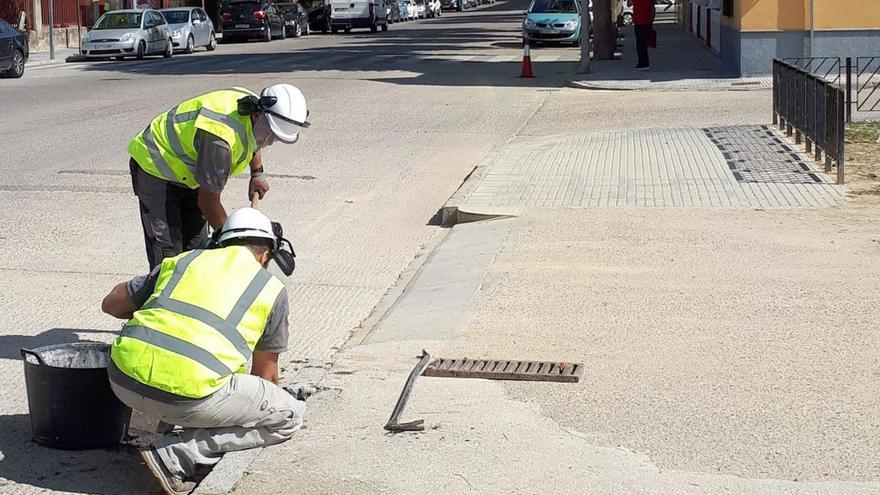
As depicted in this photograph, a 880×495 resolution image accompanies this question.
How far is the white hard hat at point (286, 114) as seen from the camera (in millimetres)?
6277

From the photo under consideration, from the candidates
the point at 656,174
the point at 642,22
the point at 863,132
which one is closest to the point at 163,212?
the point at 656,174

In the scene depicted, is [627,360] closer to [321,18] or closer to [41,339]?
[41,339]

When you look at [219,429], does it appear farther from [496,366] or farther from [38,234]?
[38,234]

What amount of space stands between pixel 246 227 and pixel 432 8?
237 feet

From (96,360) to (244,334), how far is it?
41.0 inches

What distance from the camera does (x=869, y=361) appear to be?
22.0 feet

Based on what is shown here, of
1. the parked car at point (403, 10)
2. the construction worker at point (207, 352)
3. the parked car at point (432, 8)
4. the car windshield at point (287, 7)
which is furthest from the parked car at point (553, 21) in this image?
the parked car at point (432, 8)

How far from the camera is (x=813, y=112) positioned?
14.0 metres

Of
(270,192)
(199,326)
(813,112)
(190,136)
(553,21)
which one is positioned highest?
(553,21)

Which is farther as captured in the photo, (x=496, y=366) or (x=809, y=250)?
(x=809, y=250)

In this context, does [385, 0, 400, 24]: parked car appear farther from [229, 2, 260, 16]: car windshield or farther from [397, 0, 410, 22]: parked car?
[229, 2, 260, 16]: car windshield

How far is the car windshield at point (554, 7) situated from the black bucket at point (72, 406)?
3444cm

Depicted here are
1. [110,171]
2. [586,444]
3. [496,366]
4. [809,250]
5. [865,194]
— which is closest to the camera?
[586,444]

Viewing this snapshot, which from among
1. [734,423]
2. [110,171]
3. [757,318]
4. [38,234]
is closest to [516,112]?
[110,171]
